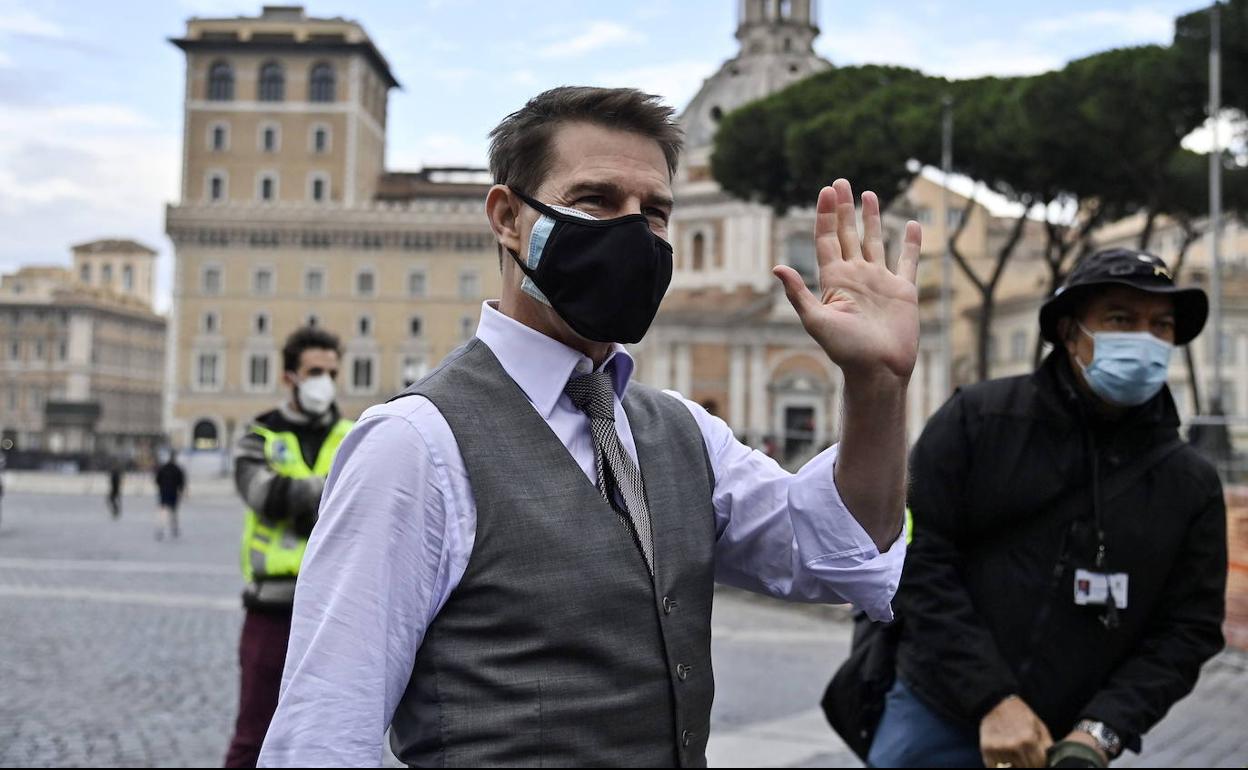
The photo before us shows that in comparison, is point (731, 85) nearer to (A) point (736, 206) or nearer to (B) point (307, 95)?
(A) point (736, 206)

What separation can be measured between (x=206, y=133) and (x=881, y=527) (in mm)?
74814

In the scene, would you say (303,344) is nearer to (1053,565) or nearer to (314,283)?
(1053,565)

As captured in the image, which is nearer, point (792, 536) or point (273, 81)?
point (792, 536)

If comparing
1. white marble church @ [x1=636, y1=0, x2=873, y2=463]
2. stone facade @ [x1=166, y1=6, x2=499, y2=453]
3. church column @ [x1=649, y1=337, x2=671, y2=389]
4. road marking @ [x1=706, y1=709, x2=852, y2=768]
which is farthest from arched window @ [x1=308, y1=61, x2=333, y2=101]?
road marking @ [x1=706, y1=709, x2=852, y2=768]

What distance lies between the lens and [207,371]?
225 ft

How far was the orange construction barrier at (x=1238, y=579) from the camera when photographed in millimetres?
8641

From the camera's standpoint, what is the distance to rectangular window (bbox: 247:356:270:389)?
68.7 metres

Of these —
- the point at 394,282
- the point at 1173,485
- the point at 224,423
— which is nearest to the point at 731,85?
the point at 394,282

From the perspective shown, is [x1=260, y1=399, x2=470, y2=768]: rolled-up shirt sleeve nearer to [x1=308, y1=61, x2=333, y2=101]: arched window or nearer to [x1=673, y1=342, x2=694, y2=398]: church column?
[x1=673, y1=342, x2=694, y2=398]: church column

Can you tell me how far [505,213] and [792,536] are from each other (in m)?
0.59

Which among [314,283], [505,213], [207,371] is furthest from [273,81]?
[505,213]

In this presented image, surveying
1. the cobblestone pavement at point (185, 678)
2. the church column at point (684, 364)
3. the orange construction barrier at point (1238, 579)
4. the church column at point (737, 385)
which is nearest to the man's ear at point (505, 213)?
the cobblestone pavement at point (185, 678)

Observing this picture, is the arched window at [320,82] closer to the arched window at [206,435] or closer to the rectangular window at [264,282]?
the rectangular window at [264,282]

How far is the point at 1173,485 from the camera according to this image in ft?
9.80
